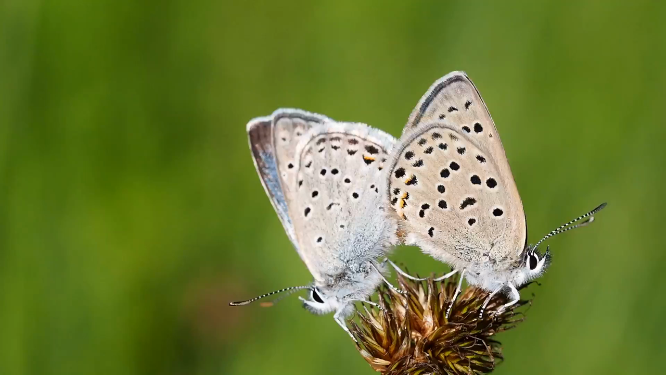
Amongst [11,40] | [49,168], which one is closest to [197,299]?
[49,168]

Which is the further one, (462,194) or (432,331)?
(462,194)

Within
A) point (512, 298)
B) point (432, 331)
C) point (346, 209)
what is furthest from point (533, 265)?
point (346, 209)

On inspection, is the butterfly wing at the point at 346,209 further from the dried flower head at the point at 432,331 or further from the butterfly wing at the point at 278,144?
the dried flower head at the point at 432,331

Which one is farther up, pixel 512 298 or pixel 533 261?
pixel 533 261

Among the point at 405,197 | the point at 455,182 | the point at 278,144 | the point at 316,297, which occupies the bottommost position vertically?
the point at 316,297

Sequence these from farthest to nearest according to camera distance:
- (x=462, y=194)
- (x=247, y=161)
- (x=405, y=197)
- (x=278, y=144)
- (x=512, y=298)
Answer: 1. (x=247, y=161)
2. (x=278, y=144)
3. (x=405, y=197)
4. (x=462, y=194)
5. (x=512, y=298)

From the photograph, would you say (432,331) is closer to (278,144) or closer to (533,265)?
(533,265)
